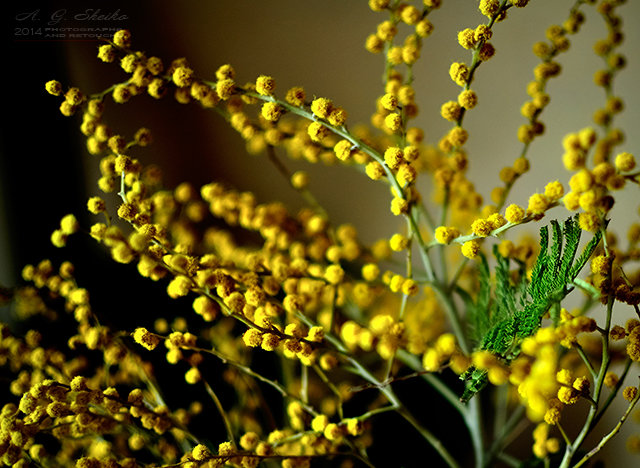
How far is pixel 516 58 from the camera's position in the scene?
0.75 meters

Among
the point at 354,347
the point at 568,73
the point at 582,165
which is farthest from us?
the point at 568,73

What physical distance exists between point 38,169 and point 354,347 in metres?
0.48

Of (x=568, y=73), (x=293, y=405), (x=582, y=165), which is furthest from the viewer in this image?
(x=568, y=73)

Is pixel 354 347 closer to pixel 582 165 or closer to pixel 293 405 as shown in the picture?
pixel 293 405

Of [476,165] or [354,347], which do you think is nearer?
[354,347]

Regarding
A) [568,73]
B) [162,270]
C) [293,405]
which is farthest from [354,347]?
[568,73]

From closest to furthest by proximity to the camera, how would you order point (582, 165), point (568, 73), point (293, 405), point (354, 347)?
point (582, 165), point (293, 405), point (354, 347), point (568, 73)

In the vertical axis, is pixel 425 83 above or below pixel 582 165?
above

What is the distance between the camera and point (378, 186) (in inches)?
35.2

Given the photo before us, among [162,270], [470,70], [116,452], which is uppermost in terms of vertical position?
[470,70]

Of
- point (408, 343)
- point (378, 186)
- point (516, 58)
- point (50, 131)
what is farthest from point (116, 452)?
point (516, 58)

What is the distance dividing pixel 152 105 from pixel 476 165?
1.77 feet

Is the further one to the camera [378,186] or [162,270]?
[378,186]

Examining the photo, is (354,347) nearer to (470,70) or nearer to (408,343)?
(408,343)
